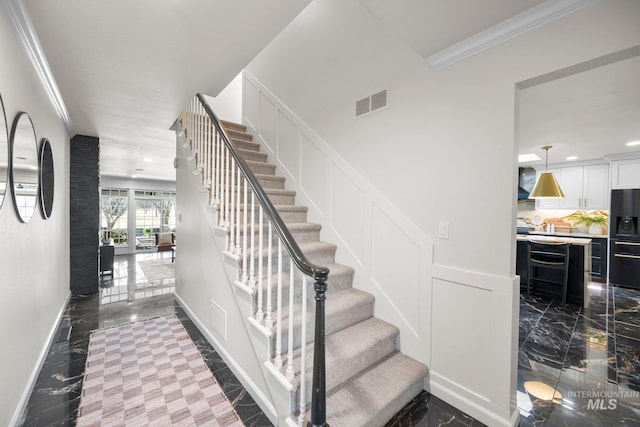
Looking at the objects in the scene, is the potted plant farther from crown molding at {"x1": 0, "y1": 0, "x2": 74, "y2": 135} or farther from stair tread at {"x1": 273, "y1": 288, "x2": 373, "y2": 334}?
crown molding at {"x1": 0, "y1": 0, "x2": 74, "y2": 135}

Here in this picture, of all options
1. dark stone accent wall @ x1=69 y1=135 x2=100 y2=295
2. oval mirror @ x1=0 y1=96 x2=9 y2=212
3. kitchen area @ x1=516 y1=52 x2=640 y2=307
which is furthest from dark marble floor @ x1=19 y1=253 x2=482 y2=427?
kitchen area @ x1=516 y1=52 x2=640 y2=307

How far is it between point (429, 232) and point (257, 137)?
3034 mm

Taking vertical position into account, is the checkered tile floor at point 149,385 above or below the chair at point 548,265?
below

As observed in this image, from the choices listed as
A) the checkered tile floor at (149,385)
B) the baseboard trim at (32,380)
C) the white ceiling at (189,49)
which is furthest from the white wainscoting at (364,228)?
the baseboard trim at (32,380)

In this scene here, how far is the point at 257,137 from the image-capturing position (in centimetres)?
411

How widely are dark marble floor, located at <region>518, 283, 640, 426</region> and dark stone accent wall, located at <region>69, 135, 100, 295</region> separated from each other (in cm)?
576

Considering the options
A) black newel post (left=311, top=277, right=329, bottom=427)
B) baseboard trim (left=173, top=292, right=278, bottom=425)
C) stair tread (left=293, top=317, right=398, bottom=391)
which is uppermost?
black newel post (left=311, top=277, right=329, bottom=427)

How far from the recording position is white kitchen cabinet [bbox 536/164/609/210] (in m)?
5.68

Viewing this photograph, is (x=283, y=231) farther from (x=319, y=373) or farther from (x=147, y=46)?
(x=147, y=46)

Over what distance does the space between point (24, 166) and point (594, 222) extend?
29.9 feet

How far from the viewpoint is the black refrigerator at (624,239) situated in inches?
196

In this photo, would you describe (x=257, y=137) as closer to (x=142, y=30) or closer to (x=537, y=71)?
(x=142, y=30)

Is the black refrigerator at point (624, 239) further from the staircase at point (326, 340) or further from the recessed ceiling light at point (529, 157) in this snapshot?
the staircase at point (326, 340)

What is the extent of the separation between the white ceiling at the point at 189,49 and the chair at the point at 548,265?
1733 millimetres
